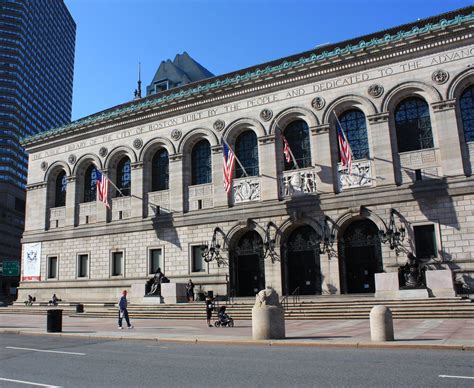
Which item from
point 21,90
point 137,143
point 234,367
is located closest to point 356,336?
point 234,367

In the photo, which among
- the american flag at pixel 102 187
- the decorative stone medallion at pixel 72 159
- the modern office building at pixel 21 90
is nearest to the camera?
the american flag at pixel 102 187

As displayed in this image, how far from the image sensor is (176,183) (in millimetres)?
35875

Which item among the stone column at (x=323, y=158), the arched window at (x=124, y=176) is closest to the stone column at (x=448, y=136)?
the stone column at (x=323, y=158)

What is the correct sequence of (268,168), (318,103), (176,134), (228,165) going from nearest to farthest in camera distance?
(228,165) < (318,103) < (268,168) < (176,134)

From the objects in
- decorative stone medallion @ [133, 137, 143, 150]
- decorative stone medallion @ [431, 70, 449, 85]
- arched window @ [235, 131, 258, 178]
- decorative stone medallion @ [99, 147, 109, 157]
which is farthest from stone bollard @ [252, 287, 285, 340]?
decorative stone medallion @ [99, 147, 109, 157]

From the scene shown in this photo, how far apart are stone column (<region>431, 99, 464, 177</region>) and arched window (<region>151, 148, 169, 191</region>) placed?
66.9 ft

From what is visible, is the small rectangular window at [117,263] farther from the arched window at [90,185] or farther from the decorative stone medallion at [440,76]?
the decorative stone medallion at [440,76]

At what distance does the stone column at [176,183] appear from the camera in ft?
116

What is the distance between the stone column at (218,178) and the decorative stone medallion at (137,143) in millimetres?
7140

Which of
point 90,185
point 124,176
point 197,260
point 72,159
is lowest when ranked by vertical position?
point 197,260

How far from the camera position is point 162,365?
1070 cm

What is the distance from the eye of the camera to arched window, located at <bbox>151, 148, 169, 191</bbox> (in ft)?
124

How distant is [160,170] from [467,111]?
22.9m

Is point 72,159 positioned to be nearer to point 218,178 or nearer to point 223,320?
point 218,178
